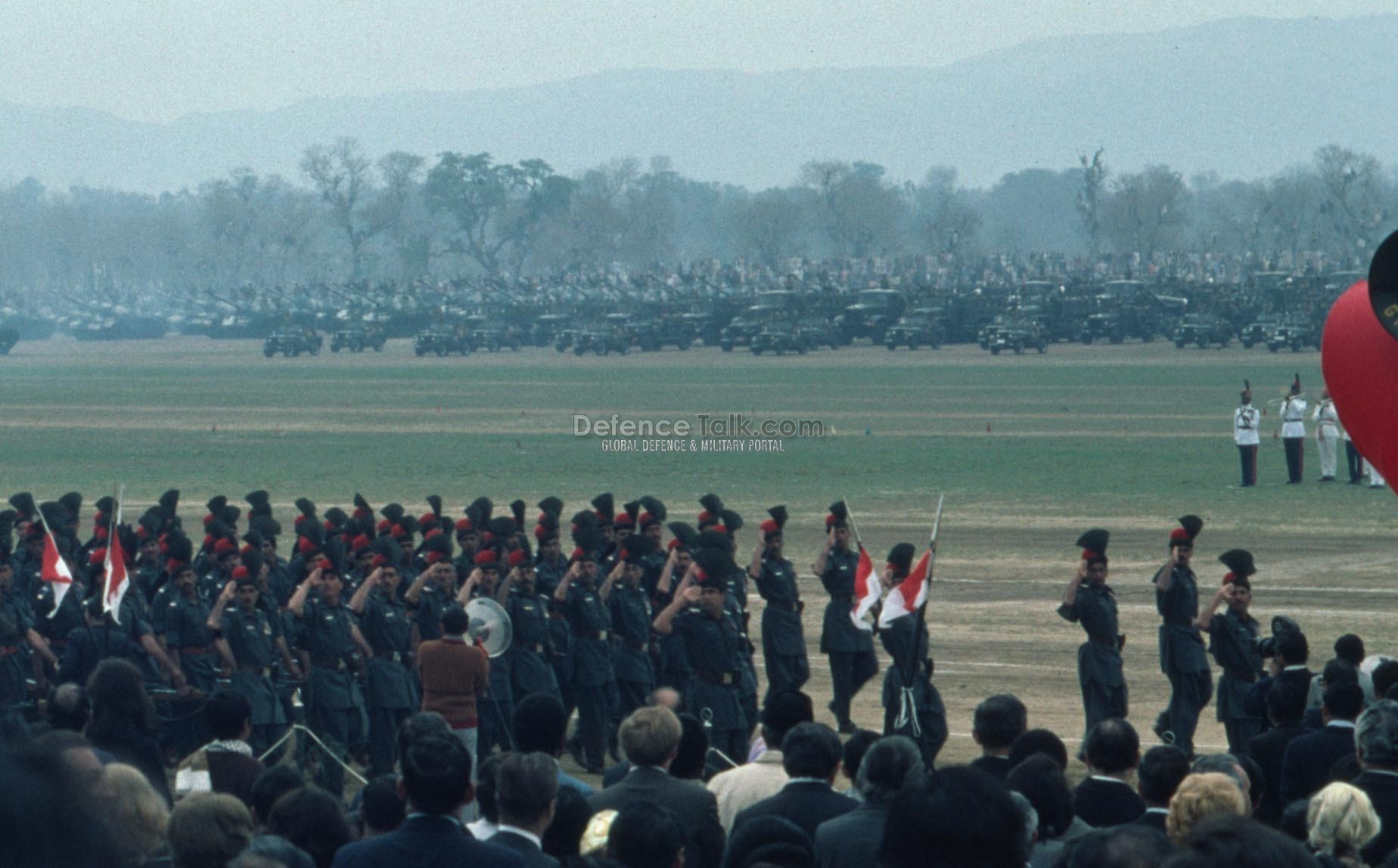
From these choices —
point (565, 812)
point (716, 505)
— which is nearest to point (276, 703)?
point (716, 505)

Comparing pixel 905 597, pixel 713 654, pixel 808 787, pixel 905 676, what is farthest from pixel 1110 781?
pixel 713 654

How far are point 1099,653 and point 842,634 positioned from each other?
2.01 m

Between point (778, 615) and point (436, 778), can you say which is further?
point (778, 615)

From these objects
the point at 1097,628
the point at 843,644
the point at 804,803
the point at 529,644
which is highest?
the point at 804,803

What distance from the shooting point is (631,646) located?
12188 millimetres

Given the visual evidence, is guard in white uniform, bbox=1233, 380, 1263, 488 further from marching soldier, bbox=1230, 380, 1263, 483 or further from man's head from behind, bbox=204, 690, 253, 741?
man's head from behind, bbox=204, 690, 253, 741

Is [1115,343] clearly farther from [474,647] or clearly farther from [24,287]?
[24,287]

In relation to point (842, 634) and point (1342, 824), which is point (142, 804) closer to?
point (1342, 824)

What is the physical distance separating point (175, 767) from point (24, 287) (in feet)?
626

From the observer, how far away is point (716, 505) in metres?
13.9

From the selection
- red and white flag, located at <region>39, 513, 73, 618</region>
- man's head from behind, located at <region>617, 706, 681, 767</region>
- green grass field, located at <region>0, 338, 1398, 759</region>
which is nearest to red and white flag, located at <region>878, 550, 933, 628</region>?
green grass field, located at <region>0, 338, 1398, 759</region>

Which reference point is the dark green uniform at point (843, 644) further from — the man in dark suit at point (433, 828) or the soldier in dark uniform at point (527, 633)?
the man in dark suit at point (433, 828)

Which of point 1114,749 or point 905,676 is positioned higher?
point 1114,749

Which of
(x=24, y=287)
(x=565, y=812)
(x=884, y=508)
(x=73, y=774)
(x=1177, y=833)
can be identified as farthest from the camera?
(x=24, y=287)
